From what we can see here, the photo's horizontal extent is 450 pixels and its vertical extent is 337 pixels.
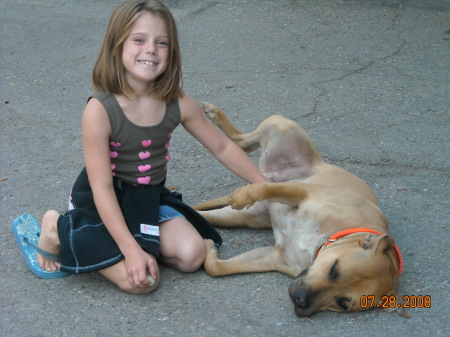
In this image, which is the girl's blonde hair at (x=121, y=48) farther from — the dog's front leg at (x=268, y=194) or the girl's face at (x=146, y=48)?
the dog's front leg at (x=268, y=194)

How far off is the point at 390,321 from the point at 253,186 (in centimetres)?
100

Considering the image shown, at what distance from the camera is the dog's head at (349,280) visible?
3512mm

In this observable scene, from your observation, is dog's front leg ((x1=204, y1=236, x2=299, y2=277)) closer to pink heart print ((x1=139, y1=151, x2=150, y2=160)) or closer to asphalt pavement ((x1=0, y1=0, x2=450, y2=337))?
asphalt pavement ((x1=0, y1=0, x2=450, y2=337))

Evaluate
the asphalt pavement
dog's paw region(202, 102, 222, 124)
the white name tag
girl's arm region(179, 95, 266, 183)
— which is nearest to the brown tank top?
girl's arm region(179, 95, 266, 183)

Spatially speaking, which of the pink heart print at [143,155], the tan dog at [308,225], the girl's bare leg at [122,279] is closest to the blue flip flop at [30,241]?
the girl's bare leg at [122,279]

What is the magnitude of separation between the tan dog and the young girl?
13.1 inches

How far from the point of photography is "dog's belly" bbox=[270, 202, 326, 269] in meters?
3.94

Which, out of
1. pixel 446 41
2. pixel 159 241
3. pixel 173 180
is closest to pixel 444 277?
pixel 159 241

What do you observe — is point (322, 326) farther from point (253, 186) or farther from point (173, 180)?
point (173, 180)

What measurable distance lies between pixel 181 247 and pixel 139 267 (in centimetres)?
34

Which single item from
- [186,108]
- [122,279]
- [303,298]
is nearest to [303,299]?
[303,298]

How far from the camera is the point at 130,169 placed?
13.5ft

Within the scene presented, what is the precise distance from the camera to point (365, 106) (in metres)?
6.49
